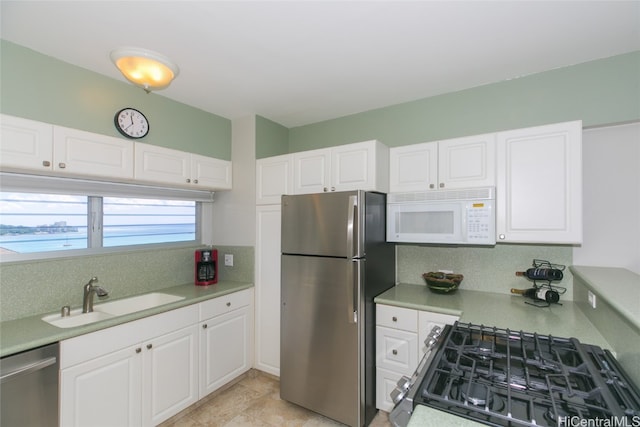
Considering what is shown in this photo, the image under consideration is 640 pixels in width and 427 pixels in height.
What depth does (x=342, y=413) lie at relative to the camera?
213 cm

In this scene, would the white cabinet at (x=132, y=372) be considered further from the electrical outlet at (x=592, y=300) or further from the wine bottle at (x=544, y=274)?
the electrical outlet at (x=592, y=300)

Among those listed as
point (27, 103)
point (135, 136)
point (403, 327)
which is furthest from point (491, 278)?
point (27, 103)

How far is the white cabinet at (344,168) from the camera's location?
2316mm

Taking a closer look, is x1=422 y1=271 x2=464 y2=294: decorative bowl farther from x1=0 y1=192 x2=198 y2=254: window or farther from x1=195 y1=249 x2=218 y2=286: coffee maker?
x1=0 y1=192 x2=198 y2=254: window

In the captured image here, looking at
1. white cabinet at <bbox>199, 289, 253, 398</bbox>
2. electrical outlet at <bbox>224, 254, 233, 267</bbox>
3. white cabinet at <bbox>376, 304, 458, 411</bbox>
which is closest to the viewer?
white cabinet at <bbox>376, 304, 458, 411</bbox>

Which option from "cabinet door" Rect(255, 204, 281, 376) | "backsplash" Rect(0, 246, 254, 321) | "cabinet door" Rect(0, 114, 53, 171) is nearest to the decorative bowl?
"cabinet door" Rect(255, 204, 281, 376)

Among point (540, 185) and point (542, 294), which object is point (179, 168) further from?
point (542, 294)

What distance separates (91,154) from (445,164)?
2.55m

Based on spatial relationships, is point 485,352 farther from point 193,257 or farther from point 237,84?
point 193,257

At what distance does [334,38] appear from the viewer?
1.80 metres

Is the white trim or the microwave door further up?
the white trim

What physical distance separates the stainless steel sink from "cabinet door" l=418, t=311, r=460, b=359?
1.84 metres

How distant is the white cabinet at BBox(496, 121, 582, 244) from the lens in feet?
6.12

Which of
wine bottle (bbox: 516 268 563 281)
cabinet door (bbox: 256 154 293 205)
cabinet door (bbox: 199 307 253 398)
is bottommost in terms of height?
cabinet door (bbox: 199 307 253 398)
